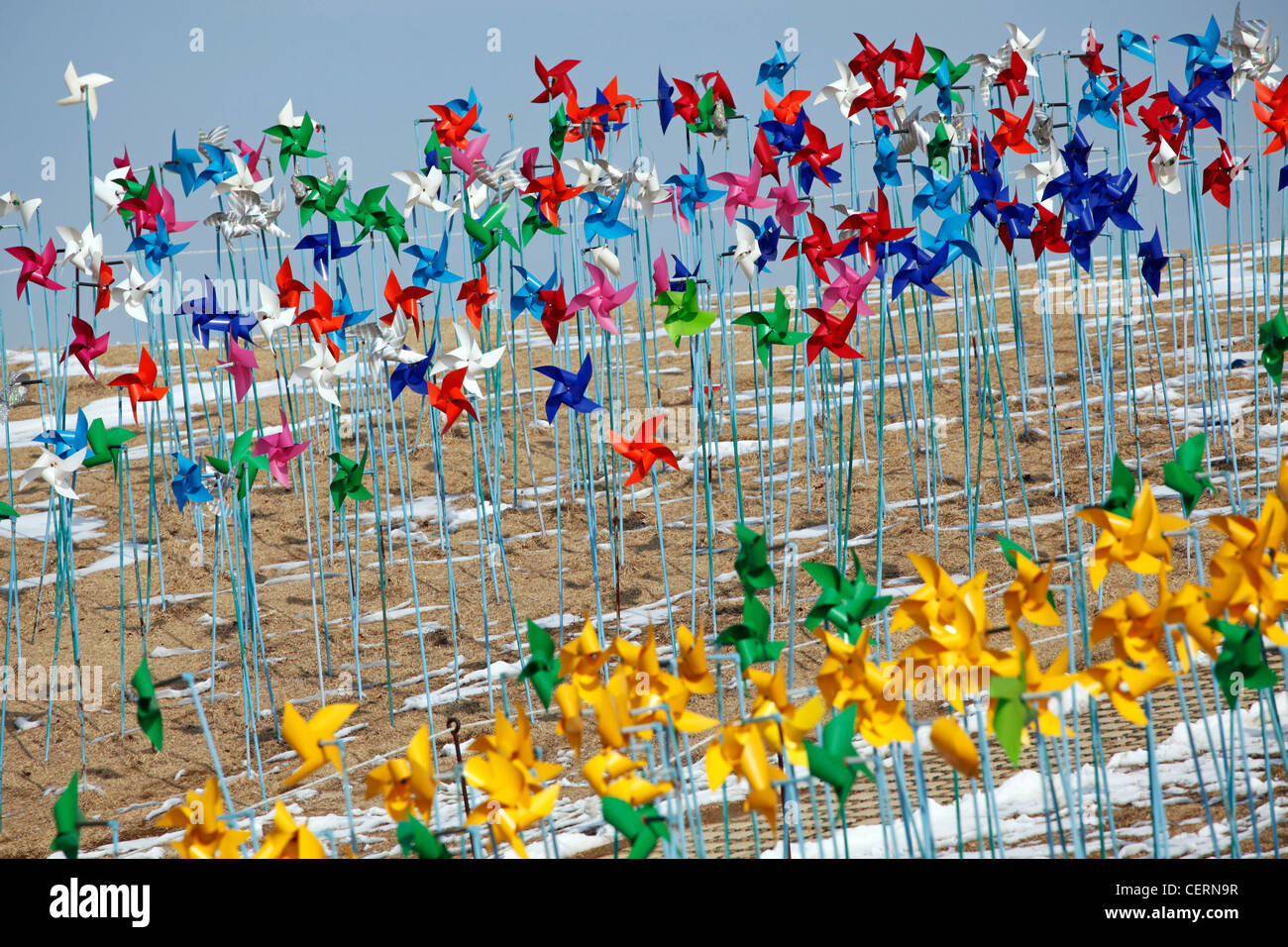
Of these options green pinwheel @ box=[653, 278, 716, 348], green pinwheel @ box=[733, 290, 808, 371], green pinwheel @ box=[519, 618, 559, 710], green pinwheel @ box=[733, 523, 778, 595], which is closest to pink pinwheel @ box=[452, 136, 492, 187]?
green pinwheel @ box=[653, 278, 716, 348]

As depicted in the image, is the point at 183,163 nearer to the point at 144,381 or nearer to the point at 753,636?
the point at 144,381

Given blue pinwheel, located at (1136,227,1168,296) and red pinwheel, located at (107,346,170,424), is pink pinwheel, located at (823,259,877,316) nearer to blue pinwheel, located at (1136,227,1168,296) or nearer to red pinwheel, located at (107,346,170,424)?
blue pinwheel, located at (1136,227,1168,296)

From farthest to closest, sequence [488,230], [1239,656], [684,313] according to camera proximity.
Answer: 1. [488,230]
2. [684,313]
3. [1239,656]

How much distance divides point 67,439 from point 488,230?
1.32 m

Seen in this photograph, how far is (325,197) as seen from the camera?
352cm

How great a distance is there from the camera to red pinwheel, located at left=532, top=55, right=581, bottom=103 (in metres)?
3.75

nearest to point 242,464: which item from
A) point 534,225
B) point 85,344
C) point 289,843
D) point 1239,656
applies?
point 85,344

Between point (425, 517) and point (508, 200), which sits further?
point (425, 517)

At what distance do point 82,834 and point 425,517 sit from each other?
2.51 m

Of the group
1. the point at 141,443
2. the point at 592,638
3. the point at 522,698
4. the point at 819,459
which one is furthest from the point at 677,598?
the point at 141,443

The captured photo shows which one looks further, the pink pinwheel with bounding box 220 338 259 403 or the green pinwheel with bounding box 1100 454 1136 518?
the pink pinwheel with bounding box 220 338 259 403

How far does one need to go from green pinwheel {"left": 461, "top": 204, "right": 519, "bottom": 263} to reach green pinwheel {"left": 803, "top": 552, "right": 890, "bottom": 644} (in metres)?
2.05
